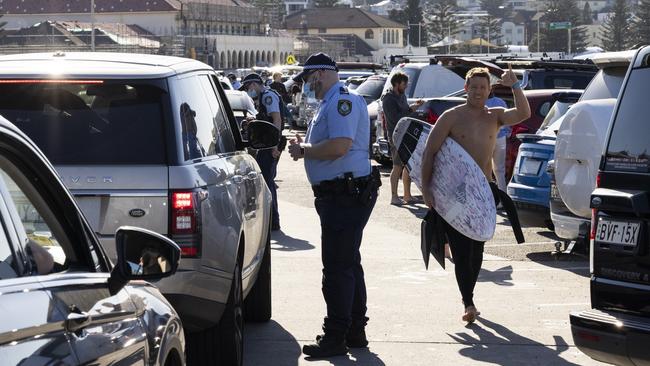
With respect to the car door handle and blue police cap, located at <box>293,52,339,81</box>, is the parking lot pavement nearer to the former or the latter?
blue police cap, located at <box>293,52,339,81</box>

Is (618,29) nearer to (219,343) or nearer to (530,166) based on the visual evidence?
(530,166)

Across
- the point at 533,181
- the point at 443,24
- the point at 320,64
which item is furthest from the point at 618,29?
the point at 320,64

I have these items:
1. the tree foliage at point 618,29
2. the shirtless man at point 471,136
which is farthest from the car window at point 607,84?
the tree foliage at point 618,29

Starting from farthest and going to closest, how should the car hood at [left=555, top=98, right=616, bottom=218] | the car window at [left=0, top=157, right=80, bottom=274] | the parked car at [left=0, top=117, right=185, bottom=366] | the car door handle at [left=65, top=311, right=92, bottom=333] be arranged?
the car hood at [left=555, top=98, right=616, bottom=218], the car window at [left=0, top=157, right=80, bottom=274], the car door handle at [left=65, top=311, right=92, bottom=333], the parked car at [left=0, top=117, right=185, bottom=366]

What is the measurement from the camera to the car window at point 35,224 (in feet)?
11.9

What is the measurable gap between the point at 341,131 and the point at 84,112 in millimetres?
1898

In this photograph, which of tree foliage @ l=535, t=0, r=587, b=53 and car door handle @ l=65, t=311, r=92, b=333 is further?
tree foliage @ l=535, t=0, r=587, b=53

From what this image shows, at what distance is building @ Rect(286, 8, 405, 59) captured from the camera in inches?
7003

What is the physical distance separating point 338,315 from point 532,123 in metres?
9.71

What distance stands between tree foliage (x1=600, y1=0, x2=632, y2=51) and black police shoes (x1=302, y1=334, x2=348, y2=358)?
15795 centimetres

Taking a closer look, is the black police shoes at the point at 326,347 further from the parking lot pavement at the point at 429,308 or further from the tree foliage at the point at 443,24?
the tree foliage at the point at 443,24

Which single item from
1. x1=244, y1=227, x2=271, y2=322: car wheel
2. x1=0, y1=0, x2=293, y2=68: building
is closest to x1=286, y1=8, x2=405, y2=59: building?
x1=0, y1=0, x2=293, y2=68: building

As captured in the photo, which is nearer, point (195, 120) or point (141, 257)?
point (141, 257)

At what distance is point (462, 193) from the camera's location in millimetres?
9336
